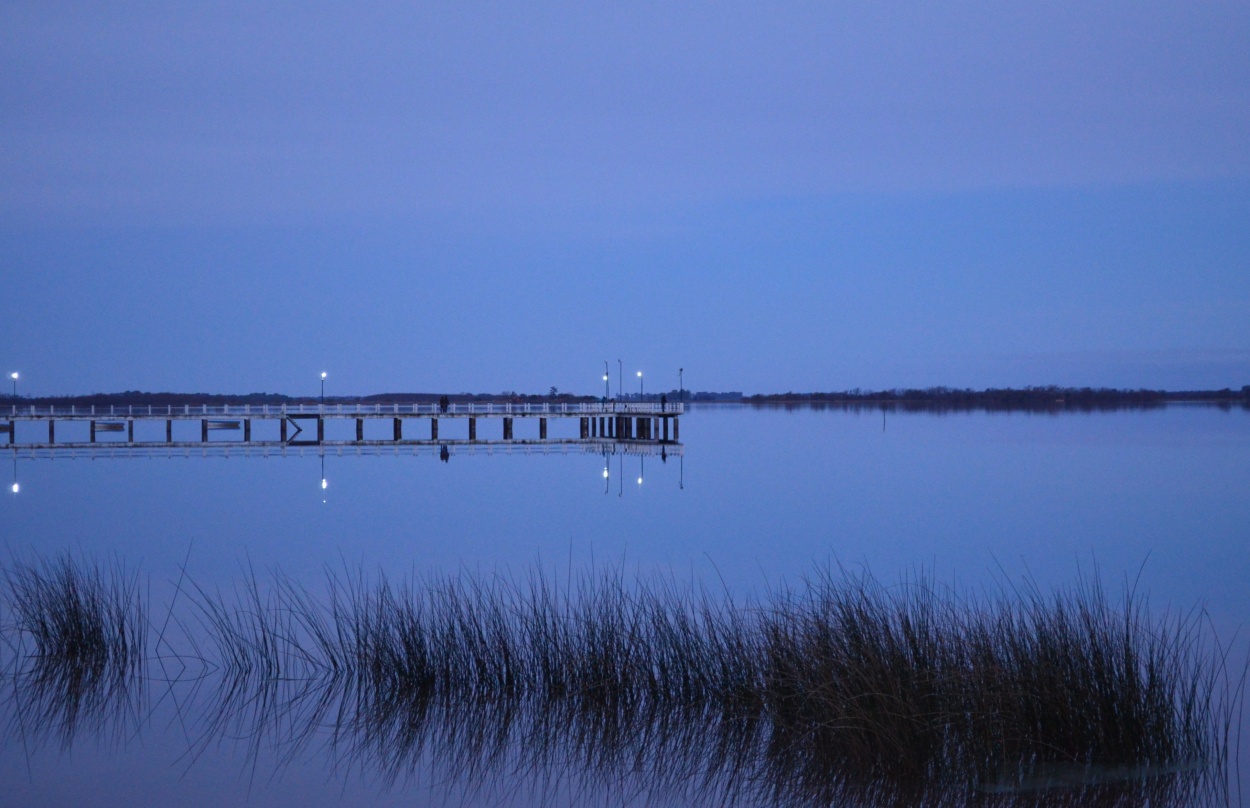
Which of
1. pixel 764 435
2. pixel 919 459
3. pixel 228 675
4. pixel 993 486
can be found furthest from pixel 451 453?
pixel 228 675

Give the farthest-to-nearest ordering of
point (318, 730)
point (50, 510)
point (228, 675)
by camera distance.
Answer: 1. point (50, 510)
2. point (228, 675)
3. point (318, 730)

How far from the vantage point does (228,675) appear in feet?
43.2

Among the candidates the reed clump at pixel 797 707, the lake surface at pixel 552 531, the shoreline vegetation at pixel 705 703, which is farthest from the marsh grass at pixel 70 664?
the reed clump at pixel 797 707

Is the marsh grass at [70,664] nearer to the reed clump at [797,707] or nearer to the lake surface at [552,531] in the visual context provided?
the lake surface at [552,531]

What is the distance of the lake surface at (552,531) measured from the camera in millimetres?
10258

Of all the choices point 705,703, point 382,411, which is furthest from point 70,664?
point 382,411

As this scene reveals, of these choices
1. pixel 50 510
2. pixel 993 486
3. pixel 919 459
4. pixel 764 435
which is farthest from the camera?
pixel 764 435

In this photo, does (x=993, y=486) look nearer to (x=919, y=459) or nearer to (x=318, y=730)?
(x=919, y=459)

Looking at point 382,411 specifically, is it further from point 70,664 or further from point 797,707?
point 797,707

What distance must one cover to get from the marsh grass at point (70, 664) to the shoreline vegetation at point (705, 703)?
Result: 3 cm

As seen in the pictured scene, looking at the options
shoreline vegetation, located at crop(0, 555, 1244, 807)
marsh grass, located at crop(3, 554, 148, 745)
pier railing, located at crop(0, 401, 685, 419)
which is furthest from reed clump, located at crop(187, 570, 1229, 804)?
pier railing, located at crop(0, 401, 685, 419)

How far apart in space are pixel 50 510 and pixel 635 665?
31763 millimetres

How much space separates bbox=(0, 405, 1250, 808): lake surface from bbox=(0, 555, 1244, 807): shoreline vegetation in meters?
0.42

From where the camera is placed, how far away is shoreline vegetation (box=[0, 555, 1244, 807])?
30.8 ft
